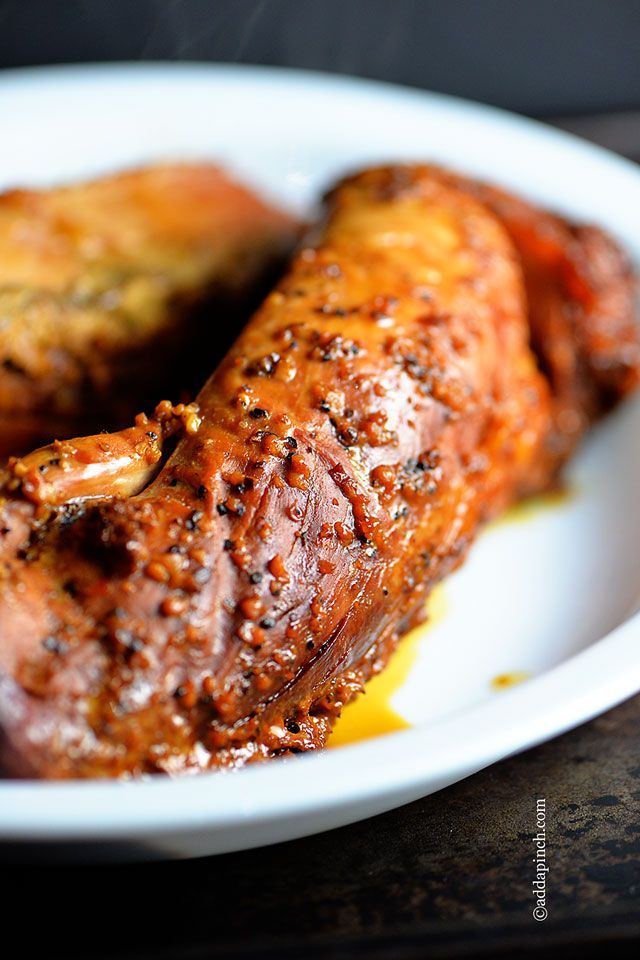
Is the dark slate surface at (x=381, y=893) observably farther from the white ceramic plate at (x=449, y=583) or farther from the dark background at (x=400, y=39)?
the dark background at (x=400, y=39)

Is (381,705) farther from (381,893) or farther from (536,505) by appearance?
(536,505)

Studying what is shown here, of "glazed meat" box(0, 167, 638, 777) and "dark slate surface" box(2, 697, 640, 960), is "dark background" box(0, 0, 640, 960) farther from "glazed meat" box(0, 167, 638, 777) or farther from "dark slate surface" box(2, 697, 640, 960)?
"glazed meat" box(0, 167, 638, 777)

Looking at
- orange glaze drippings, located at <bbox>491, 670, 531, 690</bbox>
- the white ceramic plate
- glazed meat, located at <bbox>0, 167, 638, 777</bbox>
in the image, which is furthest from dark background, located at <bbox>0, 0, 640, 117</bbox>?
orange glaze drippings, located at <bbox>491, 670, 531, 690</bbox>

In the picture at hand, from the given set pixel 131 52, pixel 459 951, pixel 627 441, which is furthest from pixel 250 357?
pixel 131 52

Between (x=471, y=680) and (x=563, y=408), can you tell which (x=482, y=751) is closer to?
(x=471, y=680)

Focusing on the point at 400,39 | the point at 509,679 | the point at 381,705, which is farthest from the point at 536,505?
the point at 400,39

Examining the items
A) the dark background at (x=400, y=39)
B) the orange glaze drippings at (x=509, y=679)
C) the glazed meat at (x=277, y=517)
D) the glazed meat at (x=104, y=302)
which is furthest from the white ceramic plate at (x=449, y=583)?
the dark background at (x=400, y=39)
